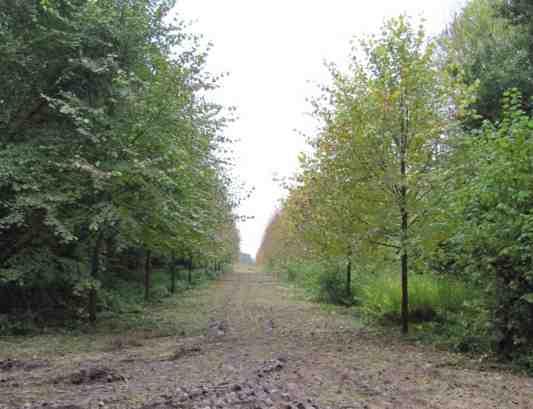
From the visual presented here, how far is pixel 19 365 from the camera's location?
6906 mm

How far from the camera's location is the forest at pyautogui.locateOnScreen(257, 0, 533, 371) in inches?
279

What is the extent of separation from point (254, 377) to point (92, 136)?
18.4 feet

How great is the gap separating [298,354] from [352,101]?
4903 mm

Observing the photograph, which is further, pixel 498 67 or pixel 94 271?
pixel 498 67

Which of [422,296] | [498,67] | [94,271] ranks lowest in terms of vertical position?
[422,296]

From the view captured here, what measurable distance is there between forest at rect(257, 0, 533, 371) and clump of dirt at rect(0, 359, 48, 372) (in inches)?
231

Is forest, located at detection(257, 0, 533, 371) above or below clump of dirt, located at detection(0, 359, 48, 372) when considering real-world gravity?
above

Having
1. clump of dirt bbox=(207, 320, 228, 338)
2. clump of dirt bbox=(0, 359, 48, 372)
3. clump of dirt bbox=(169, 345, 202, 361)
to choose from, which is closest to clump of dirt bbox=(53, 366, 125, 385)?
clump of dirt bbox=(0, 359, 48, 372)

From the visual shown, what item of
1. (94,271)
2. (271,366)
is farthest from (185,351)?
(94,271)

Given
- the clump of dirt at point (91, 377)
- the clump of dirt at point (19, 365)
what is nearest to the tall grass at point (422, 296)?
the clump of dirt at point (91, 377)

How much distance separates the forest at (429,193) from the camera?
23.3ft

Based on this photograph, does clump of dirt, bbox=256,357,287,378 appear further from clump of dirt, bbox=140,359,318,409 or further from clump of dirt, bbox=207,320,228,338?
clump of dirt, bbox=207,320,228,338

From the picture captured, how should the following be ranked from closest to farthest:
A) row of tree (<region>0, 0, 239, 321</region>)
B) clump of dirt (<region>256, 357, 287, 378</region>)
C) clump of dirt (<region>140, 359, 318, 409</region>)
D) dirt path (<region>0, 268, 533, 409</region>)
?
clump of dirt (<region>140, 359, 318, 409</region>)
dirt path (<region>0, 268, 533, 409</region>)
clump of dirt (<region>256, 357, 287, 378</region>)
row of tree (<region>0, 0, 239, 321</region>)

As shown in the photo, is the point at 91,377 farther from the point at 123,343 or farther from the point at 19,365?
the point at 123,343
